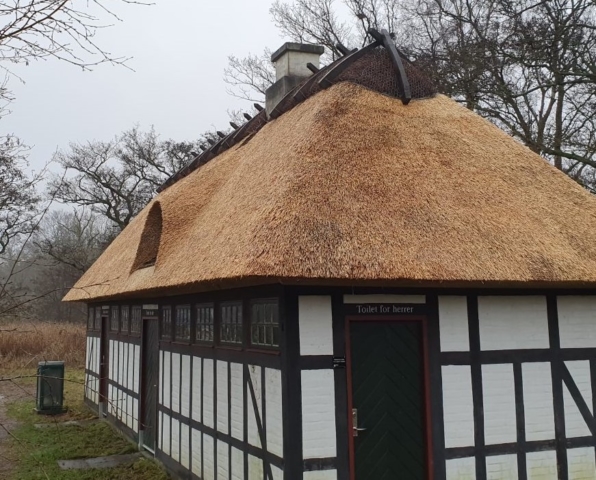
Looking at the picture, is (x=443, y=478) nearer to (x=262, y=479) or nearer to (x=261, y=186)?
(x=262, y=479)

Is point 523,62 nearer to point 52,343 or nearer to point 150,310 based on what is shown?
point 150,310

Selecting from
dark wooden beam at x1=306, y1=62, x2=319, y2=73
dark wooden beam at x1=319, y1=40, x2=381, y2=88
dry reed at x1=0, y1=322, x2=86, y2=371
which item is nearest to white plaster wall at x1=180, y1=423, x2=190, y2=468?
dark wooden beam at x1=319, y1=40, x2=381, y2=88

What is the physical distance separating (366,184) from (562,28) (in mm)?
7871

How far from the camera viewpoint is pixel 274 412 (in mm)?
5535

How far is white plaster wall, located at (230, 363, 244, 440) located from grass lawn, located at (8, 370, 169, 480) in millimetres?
1742

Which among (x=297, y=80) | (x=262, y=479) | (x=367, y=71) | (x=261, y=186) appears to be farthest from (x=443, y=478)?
(x=297, y=80)

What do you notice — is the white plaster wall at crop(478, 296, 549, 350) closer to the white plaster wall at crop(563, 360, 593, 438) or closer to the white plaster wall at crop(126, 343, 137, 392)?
the white plaster wall at crop(563, 360, 593, 438)

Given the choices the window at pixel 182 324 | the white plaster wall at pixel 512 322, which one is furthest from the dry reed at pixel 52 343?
the white plaster wall at pixel 512 322

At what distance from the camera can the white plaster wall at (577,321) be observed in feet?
21.2

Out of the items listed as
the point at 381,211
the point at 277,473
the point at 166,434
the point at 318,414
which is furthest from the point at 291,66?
the point at 277,473

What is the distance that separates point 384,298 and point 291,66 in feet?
19.1

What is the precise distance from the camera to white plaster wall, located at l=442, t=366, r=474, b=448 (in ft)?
19.1

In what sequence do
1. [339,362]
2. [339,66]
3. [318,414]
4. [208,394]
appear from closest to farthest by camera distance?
[318,414], [339,362], [208,394], [339,66]

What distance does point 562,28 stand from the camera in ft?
37.5
